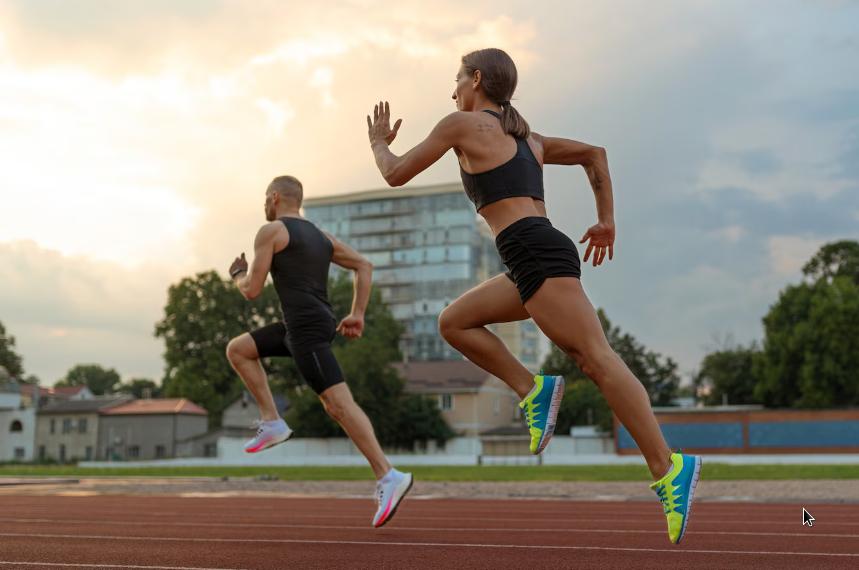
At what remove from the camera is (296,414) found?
6209 centimetres

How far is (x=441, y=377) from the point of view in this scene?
73.8 metres

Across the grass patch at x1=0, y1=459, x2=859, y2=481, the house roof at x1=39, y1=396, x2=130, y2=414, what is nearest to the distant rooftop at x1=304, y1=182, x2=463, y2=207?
the house roof at x1=39, y1=396, x2=130, y2=414

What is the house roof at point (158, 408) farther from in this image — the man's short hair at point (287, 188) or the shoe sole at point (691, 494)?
the shoe sole at point (691, 494)

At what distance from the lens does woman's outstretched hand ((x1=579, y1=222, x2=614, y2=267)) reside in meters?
4.41

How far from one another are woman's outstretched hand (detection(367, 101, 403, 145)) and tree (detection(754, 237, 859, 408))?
57.2 m

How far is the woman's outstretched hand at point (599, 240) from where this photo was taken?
441cm

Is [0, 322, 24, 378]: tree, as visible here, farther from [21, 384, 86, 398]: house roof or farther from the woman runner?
the woman runner

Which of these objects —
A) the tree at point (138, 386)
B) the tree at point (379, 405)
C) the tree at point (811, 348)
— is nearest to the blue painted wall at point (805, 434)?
the tree at point (811, 348)

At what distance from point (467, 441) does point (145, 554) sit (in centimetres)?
5730

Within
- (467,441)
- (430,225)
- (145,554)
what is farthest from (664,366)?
(145,554)

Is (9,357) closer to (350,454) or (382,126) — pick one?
(350,454)

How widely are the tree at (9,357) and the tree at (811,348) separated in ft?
199

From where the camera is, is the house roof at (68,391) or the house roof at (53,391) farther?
the house roof at (68,391)

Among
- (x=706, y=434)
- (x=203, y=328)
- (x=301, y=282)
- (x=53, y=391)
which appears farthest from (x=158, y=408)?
(x=301, y=282)
